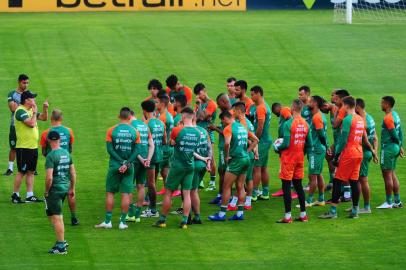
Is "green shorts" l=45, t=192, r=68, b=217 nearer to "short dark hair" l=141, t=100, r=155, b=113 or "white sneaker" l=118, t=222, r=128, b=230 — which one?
"white sneaker" l=118, t=222, r=128, b=230

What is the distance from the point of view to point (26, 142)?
71.5 feet

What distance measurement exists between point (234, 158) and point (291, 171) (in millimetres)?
1050

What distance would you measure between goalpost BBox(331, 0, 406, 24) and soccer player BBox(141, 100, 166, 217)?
2417 cm

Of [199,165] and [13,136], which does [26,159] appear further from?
[199,165]

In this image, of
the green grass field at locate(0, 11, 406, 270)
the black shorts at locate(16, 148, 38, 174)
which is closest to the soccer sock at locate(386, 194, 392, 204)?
the green grass field at locate(0, 11, 406, 270)

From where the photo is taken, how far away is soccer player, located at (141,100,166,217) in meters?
20.4

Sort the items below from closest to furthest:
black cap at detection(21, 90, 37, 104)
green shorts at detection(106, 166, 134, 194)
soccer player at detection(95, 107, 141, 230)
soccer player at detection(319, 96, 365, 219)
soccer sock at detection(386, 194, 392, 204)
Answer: soccer player at detection(95, 107, 141, 230), green shorts at detection(106, 166, 134, 194), soccer player at detection(319, 96, 365, 219), soccer sock at detection(386, 194, 392, 204), black cap at detection(21, 90, 37, 104)

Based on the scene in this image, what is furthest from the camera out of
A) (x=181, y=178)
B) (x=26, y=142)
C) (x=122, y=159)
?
(x=26, y=142)

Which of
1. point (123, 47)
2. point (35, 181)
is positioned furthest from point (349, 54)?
point (35, 181)

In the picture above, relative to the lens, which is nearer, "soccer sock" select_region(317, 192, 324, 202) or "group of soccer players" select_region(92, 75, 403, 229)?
"group of soccer players" select_region(92, 75, 403, 229)

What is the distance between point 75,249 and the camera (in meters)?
17.9

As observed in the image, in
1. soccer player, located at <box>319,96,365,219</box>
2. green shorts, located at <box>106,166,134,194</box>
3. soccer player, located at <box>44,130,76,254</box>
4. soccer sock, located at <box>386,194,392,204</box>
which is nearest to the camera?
soccer player, located at <box>44,130,76,254</box>

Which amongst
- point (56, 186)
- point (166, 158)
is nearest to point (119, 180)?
point (56, 186)

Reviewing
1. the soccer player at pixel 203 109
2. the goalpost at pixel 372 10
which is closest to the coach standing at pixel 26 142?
the soccer player at pixel 203 109
